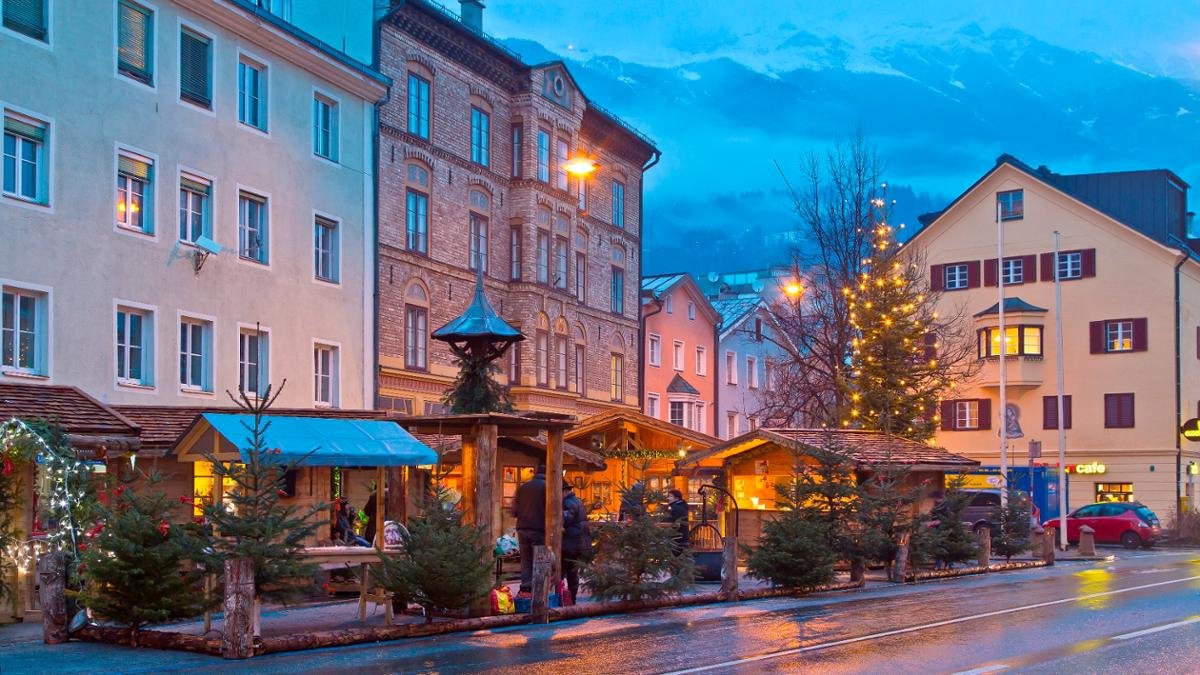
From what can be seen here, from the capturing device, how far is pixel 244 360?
96.4ft

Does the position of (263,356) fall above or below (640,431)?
above

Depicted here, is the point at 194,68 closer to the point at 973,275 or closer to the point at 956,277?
the point at 973,275

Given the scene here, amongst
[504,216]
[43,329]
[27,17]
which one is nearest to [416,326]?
[504,216]

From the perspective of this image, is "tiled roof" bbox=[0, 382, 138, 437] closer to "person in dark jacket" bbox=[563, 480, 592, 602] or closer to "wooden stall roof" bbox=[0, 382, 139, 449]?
"wooden stall roof" bbox=[0, 382, 139, 449]

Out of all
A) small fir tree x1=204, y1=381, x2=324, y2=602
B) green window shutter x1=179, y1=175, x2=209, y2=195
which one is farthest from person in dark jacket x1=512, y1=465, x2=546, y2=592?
green window shutter x1=179, y1=175, x2=209, y2=195

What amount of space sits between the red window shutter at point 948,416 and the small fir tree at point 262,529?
161 ft

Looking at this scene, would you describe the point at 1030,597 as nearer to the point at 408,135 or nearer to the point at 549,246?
the point at 408,135

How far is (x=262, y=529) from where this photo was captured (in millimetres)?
15656

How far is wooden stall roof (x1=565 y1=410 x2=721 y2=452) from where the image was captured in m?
35.6

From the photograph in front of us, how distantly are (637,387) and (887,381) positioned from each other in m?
13.0

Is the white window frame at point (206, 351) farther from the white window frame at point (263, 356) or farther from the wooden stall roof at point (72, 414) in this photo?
the wooden stall roof at point (72, 414)

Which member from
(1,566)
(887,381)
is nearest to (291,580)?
(1,566)

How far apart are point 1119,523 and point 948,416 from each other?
630 inches

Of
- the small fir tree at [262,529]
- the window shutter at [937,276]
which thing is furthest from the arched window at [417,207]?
the window shutter at [937,276]
